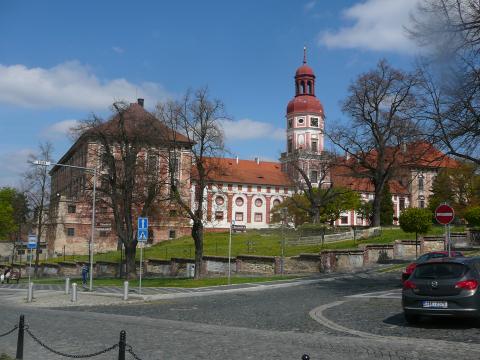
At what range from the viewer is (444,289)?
12359 millimetres

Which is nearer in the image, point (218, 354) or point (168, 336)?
point (218, 354)

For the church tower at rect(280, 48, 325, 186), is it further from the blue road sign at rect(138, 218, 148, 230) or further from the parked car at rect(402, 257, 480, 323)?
the parked car at rect(402, 257, 480, 323)

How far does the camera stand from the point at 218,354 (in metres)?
10.0

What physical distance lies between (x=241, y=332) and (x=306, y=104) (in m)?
101

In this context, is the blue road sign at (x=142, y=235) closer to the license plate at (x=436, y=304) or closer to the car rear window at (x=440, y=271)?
the car rear window at (x=440, y=271)

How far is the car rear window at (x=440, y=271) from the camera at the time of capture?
12.5 m

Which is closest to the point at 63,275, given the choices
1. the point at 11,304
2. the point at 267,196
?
the point at 11,304

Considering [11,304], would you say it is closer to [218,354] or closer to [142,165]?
[142,165]

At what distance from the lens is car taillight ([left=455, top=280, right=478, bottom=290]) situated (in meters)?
12.2

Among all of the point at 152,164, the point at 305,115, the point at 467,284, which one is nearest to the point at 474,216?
the point at 152,164

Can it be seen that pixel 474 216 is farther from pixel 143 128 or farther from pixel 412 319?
pixel 412 319

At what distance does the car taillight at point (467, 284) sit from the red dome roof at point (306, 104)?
328ft

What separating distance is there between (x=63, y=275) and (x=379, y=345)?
165 feet

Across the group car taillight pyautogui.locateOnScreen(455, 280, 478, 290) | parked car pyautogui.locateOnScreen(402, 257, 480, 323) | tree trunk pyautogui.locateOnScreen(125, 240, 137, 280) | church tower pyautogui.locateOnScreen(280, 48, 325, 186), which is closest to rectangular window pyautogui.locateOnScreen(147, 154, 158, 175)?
tree trunk pyautogui.locateOnScreen(125, 240, 137, 280)
